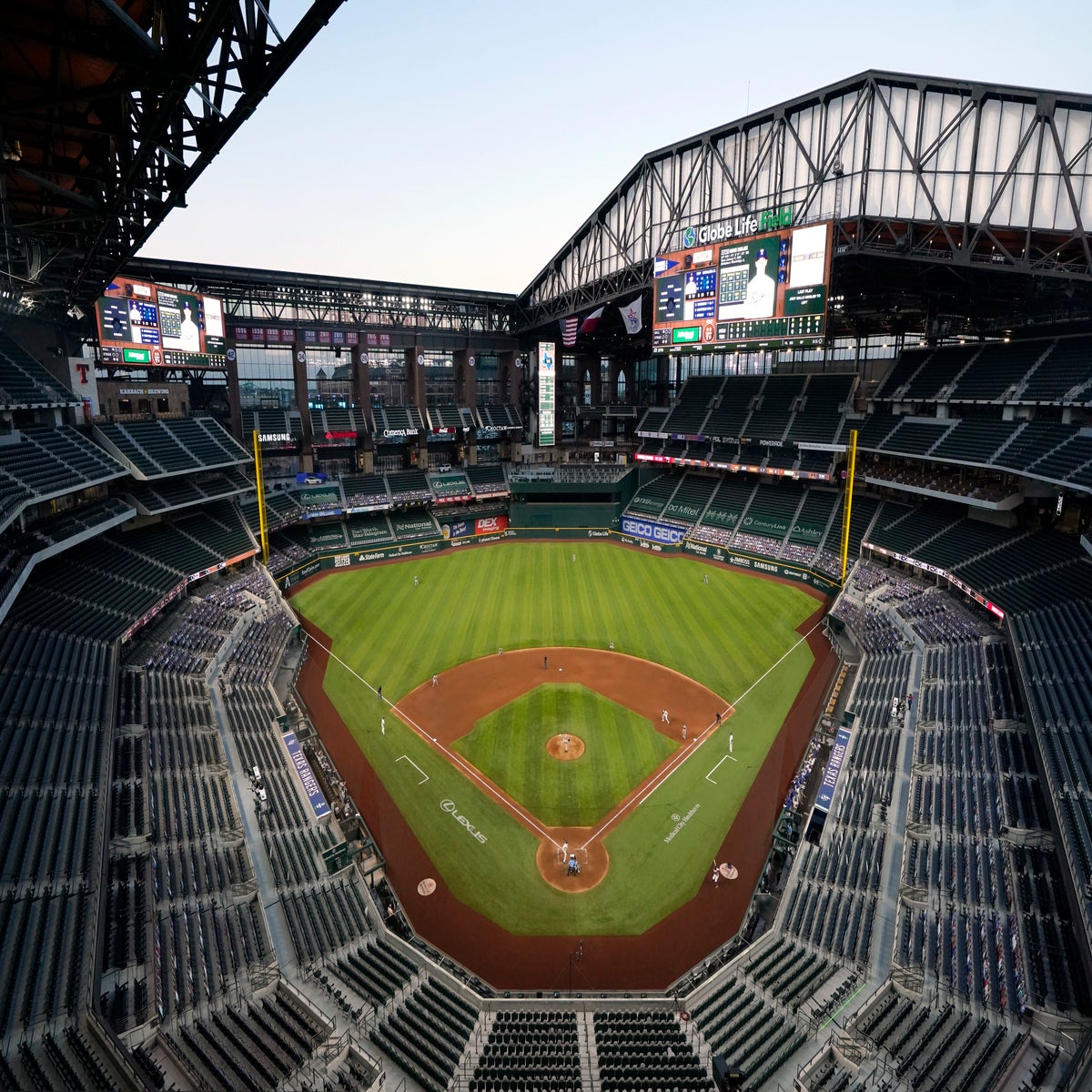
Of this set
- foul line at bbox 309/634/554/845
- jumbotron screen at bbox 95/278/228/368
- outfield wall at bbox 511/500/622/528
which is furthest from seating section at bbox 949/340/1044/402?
jumbotron screen at bbox 95/278/228/368

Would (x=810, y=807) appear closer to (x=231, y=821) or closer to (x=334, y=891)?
(x=334, y=891)

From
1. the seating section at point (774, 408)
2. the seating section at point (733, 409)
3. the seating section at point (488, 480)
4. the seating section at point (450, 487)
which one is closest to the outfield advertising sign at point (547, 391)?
the seating section at point (488, 480)

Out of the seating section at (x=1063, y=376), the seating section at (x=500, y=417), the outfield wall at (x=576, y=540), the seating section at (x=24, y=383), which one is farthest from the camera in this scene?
the seating section at (x=500, y=417)

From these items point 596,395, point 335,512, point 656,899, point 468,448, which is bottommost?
point 656,899

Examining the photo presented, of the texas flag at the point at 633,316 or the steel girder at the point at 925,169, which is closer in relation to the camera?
the steel girder at the point at 925,169

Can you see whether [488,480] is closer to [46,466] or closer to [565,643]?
[565,643]

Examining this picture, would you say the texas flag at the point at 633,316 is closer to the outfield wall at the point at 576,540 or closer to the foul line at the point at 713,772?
the outfield wall at the point at 576,540

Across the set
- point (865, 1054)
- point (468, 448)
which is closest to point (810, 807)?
point (865, 1054)
